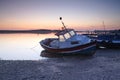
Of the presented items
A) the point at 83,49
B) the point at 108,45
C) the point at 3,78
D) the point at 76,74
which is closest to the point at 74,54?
the point at 83,49

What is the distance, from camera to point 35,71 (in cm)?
1689

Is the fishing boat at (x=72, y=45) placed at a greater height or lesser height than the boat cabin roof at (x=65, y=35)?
lesser

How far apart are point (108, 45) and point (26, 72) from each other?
67.7 ft

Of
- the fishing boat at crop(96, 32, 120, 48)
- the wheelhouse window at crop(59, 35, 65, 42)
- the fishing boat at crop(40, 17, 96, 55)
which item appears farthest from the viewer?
the fishing boat at crop(96, 32, 120, 48)

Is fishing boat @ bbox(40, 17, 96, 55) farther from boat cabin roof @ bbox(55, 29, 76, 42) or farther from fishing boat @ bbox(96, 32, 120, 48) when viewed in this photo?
fishing boat @ bbox(96, 32, 120, 48)


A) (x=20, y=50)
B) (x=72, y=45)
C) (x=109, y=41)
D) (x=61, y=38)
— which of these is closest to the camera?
(x=72, y=45)

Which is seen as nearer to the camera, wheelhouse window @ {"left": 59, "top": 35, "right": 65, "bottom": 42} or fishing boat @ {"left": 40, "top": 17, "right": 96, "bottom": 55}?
fishing boat @ {"left": 40, "top": 17, "right": 96, "bottom": 55}

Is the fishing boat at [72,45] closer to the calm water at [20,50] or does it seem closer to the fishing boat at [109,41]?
the calm water at [20,50]

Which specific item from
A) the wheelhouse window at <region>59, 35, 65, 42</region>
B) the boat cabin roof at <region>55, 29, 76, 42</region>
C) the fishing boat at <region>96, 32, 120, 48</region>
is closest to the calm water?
the wheelhouse window at <region>59, 35, 65, 42</region>

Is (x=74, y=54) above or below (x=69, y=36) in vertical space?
below

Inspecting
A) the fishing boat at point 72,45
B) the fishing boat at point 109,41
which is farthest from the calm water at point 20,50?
the fishing boat at point 109,41

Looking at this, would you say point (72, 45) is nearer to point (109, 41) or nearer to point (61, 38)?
point (61, 38)

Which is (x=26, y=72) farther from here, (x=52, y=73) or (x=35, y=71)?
(x=52, y=73)

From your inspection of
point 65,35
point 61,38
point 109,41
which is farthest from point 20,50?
point 109,41
